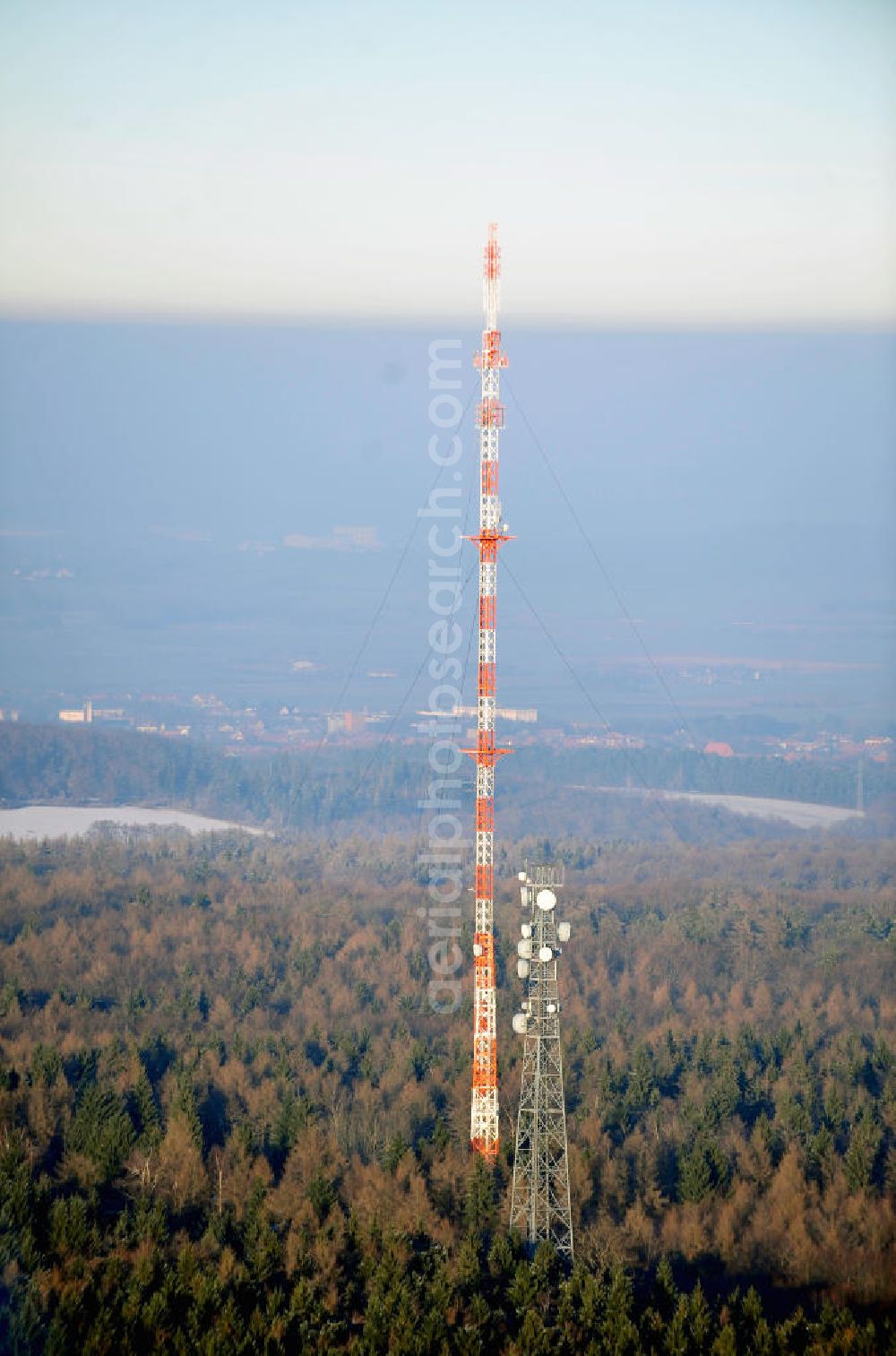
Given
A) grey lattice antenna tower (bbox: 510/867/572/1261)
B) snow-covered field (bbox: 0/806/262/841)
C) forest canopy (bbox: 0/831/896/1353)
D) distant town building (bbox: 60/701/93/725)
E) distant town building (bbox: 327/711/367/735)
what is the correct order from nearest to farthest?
forest canopy (bbox: 0/831/896/1353)
grey lattice antenna tower (bbox: 510/867/572/1261)
snow-covered field (bbox: 0/806/262/841)
distant town building (bbox: 327/711/367/735)
distant town building (bbox: 60/701/93/725)

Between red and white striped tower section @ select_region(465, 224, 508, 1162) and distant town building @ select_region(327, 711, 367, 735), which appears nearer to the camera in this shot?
red and white striped tower section @ select_region(465, 224, 508, 1162)

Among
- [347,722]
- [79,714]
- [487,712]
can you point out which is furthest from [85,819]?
[487,712]

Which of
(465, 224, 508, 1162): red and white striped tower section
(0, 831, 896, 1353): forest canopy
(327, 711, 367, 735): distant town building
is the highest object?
(327, 711, 367, 735): distant town building

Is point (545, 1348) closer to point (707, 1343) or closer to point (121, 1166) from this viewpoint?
→ point (707, 1343)

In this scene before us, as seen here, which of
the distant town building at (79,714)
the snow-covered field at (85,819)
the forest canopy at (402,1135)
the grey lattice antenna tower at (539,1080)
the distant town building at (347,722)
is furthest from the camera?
the distant town building at (79,714)

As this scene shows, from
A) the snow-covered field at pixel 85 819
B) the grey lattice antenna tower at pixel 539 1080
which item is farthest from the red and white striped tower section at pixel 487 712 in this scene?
the snow-covered field at pixel 85 819

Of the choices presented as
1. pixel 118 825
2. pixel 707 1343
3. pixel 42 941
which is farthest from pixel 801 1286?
pixel 118 825

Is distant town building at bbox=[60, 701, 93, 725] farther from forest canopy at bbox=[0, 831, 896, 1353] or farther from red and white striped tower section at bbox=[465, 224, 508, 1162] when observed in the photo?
red and white striped tower section at bbox=[465, 224, 508, 1162]

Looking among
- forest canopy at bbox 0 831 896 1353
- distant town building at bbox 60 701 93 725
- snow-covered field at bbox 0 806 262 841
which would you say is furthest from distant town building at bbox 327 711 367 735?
forest canopy at bbox 0 831 896 1353

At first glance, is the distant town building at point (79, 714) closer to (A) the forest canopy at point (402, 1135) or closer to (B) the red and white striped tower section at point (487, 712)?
(A) the forest canopy at point (402, 1135)
